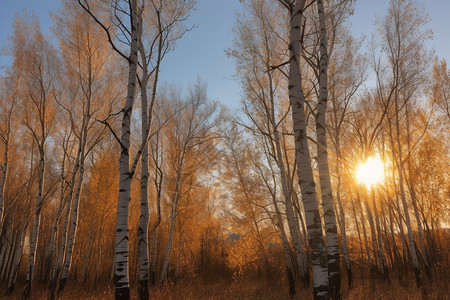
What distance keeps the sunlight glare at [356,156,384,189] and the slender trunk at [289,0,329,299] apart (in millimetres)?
7558

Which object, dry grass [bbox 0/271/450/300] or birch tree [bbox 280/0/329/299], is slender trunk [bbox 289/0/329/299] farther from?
dry grass [bbox 0/271/450/300]

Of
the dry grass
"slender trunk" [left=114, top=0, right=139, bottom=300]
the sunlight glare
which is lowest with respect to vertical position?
the dry grass

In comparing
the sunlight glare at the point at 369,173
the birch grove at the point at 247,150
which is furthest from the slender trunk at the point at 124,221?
the sunlight glare at the point at 369,173

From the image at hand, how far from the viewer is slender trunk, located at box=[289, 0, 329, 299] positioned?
325cm

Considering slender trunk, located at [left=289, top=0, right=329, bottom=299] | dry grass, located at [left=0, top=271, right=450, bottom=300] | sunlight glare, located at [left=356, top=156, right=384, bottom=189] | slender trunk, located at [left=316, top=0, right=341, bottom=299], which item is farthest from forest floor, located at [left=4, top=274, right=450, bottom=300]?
sunlight glare, located at [left=356, top=156, right=384, bottom=189]

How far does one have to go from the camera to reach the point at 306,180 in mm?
3518

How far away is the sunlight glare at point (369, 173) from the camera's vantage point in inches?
412

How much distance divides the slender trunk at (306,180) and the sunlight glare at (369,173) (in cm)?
756

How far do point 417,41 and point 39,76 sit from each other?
13.1 m

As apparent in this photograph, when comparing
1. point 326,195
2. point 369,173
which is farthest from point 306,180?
point 369,173

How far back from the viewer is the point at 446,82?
12133 millimetres

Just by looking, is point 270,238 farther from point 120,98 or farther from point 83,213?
point 83,213

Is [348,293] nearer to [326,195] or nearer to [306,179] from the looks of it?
[326,195]

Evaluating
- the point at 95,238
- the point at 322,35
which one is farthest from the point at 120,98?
the point at 95,238
